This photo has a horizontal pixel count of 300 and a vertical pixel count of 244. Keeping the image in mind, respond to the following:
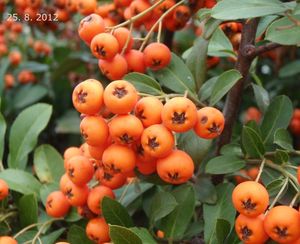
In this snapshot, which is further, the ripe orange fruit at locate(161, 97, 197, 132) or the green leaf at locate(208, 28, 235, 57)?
the green leaf at locate(208, 28, 235, 57)

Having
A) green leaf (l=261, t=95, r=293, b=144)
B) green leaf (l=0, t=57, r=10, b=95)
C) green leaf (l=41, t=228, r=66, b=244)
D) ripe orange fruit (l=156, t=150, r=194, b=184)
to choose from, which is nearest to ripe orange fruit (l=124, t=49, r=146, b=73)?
ripe orange fruit (l=156, t=150, r=194, b=184)

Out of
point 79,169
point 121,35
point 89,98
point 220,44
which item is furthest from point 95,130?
point 220,44

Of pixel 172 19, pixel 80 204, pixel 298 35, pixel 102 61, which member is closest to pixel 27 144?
pixel 80 204

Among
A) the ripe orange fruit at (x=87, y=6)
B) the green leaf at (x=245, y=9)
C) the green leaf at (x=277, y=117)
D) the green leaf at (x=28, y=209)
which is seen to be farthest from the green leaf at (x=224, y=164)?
the ripe orange fruit at (x=87, y=6)

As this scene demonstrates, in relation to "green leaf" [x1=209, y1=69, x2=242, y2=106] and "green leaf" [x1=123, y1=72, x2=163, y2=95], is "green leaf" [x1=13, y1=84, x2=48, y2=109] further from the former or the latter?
"green leaf" [x1=209, y1=69, x2=242, y2=106]

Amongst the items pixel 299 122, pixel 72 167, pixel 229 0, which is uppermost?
pixel 229 0

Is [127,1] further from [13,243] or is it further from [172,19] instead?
[13,243]

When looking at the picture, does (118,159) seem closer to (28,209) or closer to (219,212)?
(219,212)

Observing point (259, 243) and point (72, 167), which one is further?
point (72, 167)
